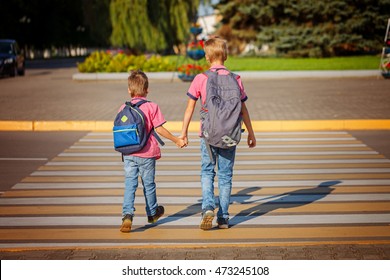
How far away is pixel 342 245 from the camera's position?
19.7ft

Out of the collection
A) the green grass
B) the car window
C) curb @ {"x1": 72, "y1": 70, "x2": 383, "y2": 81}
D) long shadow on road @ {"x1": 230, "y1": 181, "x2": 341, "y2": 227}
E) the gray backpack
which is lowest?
the green grass

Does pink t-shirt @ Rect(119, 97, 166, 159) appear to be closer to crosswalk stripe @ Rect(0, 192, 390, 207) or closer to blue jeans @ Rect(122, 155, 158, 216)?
blue jeans @ Rect(122, 155, 158, 216)

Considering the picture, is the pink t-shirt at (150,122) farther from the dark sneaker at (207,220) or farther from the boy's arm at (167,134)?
the dark sneaker at (207,220)

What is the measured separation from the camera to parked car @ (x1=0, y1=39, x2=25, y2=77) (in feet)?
113

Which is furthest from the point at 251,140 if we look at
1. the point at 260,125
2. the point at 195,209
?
the point at 260,125

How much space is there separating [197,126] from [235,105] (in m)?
8.41

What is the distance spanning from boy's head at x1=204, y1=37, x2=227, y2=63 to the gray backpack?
20 cm

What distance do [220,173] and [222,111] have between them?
2.16 feet

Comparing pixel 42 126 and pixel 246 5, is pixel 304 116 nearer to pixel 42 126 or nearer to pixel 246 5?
pixel 42 126

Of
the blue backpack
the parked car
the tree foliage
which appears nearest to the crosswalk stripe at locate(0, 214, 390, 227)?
the blue backpack

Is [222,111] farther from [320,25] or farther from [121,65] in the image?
[320,25]

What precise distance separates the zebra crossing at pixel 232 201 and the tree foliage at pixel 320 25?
3452 cm
